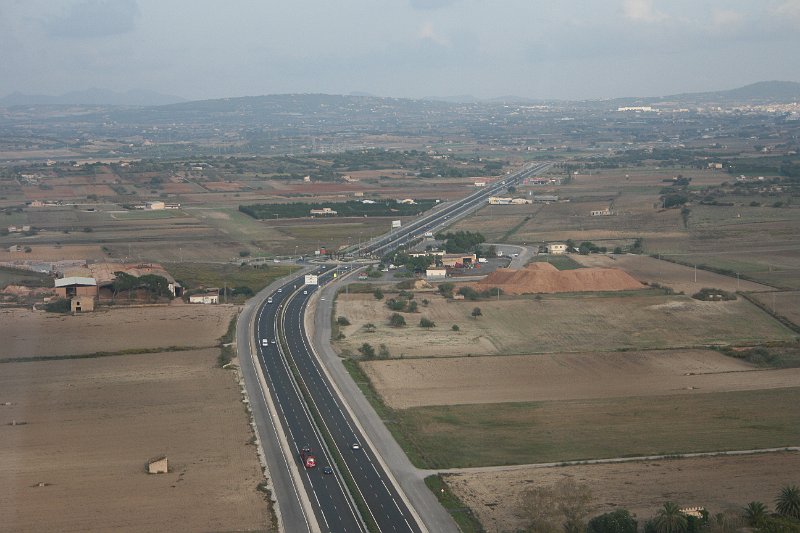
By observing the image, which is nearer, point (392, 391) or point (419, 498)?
point (419, 498)

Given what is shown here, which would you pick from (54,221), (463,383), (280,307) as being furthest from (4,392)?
(54,221)

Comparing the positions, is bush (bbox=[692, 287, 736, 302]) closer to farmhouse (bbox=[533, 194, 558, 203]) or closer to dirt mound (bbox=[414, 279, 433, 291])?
dirt mound (bbox=[414, 279, 433, 291])

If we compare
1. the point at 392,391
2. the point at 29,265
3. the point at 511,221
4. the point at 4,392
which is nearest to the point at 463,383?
the point at 392,391

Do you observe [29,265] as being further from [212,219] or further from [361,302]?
[212,219]

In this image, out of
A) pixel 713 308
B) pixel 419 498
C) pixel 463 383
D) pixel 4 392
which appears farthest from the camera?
pixel 713 308

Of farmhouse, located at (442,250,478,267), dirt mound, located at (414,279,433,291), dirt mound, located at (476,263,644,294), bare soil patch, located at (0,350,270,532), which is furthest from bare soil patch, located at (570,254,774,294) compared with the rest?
bare soil patch, located at (0,350,270,532)

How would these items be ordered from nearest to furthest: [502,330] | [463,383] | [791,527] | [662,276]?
[791,527] < [463,383] < [502,330] < [662,276]
